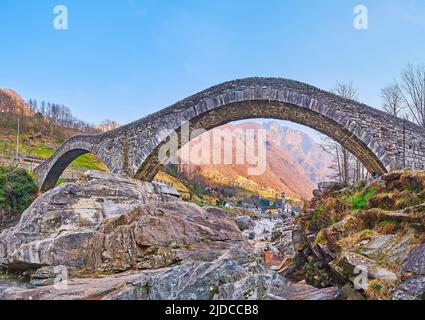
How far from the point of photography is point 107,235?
33.7ft

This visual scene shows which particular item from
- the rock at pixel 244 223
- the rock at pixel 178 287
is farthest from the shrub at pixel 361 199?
the rock at pixel 244 223

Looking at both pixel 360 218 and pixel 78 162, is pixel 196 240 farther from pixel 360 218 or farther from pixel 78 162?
pixel 78 162

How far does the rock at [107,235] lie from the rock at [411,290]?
4719 millimetres

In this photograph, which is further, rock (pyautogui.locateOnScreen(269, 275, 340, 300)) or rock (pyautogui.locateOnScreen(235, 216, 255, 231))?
rock (pyautogui.locateOnScreen(235, 216, 255, 231))

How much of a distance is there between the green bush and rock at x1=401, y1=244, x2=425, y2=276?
27.7 meters

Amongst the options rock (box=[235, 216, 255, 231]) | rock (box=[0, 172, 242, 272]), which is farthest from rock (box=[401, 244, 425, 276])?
rock (box=[235, 216, 255, 231])

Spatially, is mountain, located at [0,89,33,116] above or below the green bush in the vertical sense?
above

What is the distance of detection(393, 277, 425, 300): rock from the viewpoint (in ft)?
17.8

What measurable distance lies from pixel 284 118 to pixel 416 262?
13.6 meters

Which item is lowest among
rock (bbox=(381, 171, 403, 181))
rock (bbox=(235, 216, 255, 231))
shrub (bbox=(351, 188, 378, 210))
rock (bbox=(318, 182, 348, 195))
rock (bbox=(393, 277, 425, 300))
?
rock (bbox=(235, 216, 255, 231))

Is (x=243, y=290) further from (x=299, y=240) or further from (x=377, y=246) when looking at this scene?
(x=299, y=240)

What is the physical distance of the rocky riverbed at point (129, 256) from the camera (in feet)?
22.2

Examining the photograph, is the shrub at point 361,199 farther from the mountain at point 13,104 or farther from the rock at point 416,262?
the mountain at point 13,104

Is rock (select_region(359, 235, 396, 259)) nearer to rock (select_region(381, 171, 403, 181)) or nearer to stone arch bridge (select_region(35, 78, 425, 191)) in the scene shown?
rock (select_region(381, 171, 403, 181))
